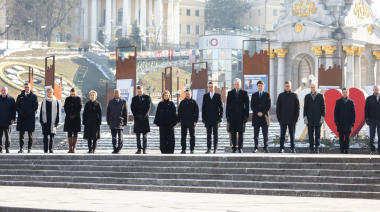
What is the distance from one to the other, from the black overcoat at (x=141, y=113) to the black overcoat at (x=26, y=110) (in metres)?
2.63

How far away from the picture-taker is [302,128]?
52.4 feet

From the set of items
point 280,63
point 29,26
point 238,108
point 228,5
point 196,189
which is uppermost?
point 228,5

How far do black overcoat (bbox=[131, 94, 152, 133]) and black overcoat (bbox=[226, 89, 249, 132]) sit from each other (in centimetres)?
214

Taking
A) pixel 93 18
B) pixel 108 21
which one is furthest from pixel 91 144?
pixel 93 18

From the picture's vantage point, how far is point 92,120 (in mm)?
13703

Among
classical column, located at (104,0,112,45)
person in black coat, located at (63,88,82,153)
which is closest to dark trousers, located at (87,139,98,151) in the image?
person in black coat, located at (63,88,82,153)

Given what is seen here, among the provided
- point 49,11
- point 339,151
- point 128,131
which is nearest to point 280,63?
point 128,131

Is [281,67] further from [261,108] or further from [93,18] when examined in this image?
[93,18]

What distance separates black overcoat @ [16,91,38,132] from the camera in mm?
13570

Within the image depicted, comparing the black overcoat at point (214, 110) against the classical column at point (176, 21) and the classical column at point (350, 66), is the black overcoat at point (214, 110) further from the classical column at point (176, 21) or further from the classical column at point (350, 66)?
the classical column at point (176, 21)

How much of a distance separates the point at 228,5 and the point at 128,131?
237 ft

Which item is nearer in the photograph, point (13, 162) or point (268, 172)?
point (268, 172)

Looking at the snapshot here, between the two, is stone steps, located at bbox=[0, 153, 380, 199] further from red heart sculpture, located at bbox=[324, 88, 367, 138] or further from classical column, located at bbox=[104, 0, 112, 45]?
classical column, located at bbox=[104, 0, 112, 45]

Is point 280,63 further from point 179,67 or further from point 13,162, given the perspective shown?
point 179,67
